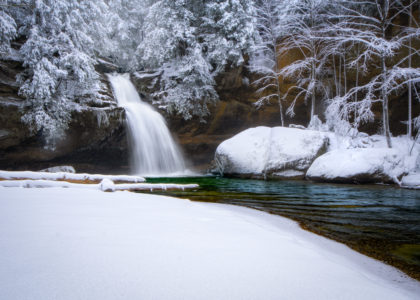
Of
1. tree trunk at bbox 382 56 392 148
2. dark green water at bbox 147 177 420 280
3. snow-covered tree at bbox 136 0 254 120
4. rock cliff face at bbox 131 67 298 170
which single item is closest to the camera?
dark green water at bbox 147 177 420 280

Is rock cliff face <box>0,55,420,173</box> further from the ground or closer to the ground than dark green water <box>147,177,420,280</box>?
further from the ground

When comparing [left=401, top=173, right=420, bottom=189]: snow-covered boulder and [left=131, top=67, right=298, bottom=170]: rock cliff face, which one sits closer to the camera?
[left=401, top=173, right=420, bottom=189]: snow-covered boulder

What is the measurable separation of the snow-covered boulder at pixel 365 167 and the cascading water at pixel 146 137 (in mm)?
8717

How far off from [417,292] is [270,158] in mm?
9546

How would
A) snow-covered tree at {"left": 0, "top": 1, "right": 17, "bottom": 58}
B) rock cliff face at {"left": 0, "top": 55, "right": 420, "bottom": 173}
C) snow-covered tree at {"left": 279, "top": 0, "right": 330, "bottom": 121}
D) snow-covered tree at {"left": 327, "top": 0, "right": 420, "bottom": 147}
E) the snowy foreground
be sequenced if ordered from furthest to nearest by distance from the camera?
snow-covered tree at {"left": 279, "top": 0, "right": 330, "bottom": 121} < rock cliff face at {"left": 0, "top": 55, "right": 420, "bottom": 173} < snow-covered tree at {"left": 0, "top": 1, "right": 17, "bottom": 58} < snow-covered tree at {"left": 327, "top": 0, "right": 420, "bottom": 147} < the snowy foreground

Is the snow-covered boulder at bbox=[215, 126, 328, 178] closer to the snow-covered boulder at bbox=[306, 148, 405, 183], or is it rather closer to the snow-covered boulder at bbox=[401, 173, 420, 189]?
the snow-covered boulder at bbox=[306, 148, 405, 183]

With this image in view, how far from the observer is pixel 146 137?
13.6 meters

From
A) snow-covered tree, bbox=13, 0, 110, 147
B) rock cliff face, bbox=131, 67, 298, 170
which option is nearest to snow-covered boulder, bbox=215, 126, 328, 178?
rock cliff face, bbox=131, 67, 298, 170

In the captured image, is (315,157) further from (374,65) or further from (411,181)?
(374,65)

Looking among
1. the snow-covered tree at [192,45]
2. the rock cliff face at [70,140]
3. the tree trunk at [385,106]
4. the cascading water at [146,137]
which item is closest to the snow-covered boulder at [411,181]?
the tree trunk at [385,106]

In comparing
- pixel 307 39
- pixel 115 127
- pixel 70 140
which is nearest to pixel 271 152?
pixel 307 39

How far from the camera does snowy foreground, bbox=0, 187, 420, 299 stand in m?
0.98

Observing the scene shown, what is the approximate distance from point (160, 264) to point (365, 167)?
896 centimetres

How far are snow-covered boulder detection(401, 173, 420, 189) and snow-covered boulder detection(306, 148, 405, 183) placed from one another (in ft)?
0.83
